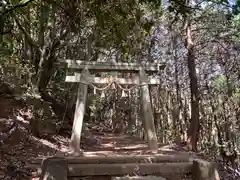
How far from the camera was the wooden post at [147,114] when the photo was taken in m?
6.86

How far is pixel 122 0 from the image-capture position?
171 inches

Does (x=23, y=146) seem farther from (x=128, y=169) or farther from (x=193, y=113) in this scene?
(x=193, y=113)

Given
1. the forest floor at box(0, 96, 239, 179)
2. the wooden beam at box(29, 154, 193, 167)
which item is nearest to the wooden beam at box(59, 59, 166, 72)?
the forest floor at box(0, 96, 239, 179)

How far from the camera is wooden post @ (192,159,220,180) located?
457 cm

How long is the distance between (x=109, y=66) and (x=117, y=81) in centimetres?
43

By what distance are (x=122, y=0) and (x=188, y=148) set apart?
4.71 metres

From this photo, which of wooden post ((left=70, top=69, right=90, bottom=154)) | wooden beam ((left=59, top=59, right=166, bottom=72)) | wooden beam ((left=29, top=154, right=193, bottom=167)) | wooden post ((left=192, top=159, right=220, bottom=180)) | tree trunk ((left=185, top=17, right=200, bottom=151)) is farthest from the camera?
tree trunk ((left=185, top=17, right=200, bottom=151))

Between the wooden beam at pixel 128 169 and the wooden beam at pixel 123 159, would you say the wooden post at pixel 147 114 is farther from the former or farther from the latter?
the wooden beam at pixel 128 169

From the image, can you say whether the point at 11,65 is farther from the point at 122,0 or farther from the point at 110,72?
the point at 122,0

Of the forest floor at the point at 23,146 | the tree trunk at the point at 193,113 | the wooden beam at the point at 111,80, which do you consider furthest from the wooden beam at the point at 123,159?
the wooden beam at the point at 111,80

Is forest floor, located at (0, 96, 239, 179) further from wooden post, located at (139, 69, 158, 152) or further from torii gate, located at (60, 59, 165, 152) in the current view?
torii gate, located at (60, 59, 165, 152)

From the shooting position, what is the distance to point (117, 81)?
24.5 ft

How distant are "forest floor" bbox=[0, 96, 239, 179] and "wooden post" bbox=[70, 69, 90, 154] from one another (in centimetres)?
32

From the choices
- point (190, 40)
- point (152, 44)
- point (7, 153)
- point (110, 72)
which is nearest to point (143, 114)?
point (110, 72)
